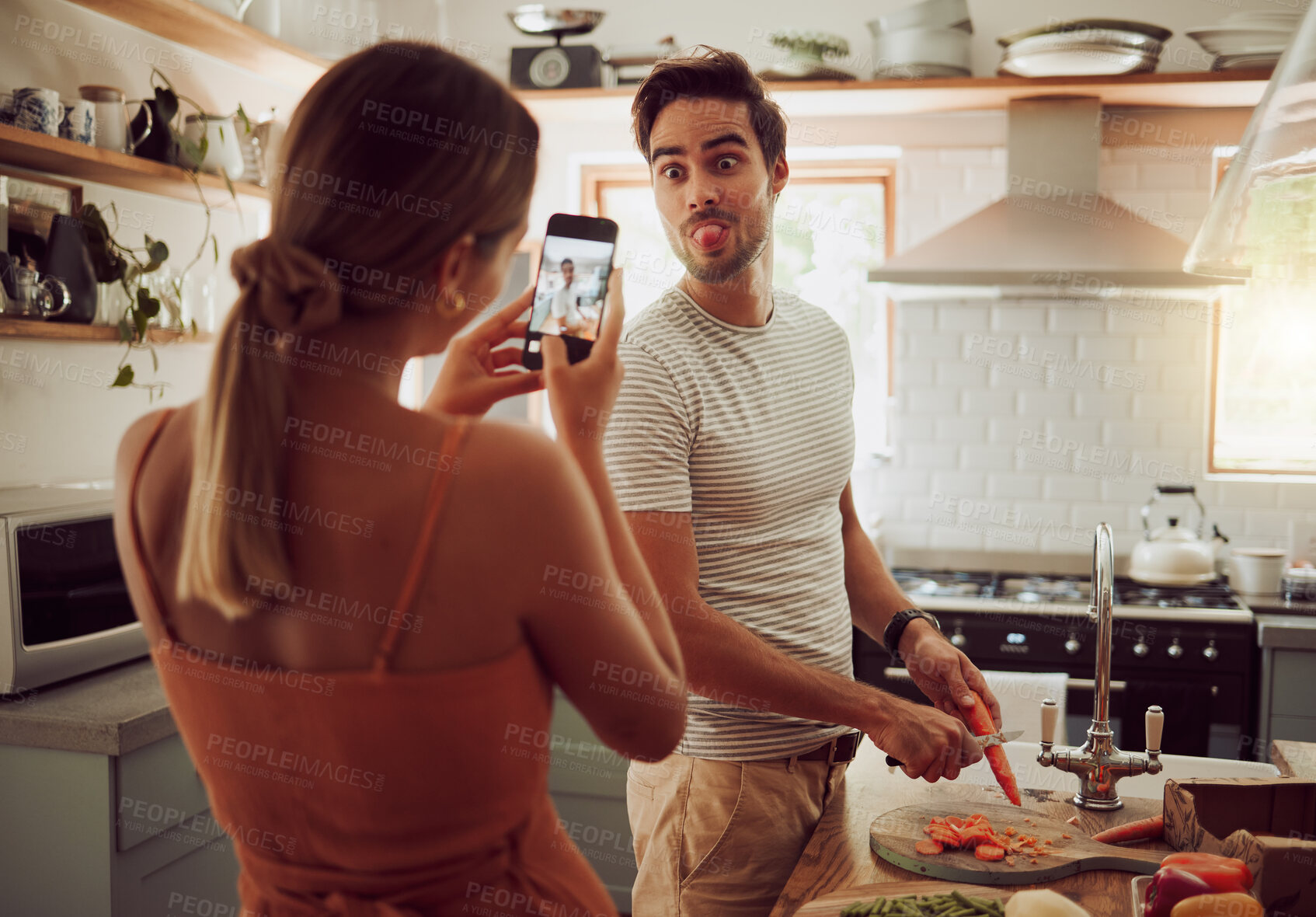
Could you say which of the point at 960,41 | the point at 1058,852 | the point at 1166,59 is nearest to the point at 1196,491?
the point at 1166,59

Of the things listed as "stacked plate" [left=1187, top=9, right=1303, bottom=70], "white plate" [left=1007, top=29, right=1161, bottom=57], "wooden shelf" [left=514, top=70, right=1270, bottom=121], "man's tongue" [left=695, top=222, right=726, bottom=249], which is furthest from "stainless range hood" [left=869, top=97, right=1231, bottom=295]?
"man's tongue" [left=695, top=222, right=726, bottom=249]

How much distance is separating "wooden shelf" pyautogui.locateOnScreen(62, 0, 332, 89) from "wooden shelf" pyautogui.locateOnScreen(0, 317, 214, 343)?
2.20ft

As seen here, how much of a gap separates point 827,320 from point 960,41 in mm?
1864

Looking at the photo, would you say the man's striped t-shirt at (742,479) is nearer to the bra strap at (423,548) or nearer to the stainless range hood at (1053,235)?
the bra strap at (423,548)

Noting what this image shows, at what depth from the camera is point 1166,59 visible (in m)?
3.38

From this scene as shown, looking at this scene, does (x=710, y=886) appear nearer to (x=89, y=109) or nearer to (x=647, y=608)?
(x=647, y=608)

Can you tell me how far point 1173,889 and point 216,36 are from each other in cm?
259

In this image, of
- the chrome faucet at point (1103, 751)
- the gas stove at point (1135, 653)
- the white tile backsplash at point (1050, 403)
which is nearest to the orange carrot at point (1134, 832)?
the chrome faucet at point (1103, 751)

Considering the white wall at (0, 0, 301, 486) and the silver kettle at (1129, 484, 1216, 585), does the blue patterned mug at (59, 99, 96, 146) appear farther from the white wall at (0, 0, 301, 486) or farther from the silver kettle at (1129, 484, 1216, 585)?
the silver kettle at (1129, 484, 1216, 585)

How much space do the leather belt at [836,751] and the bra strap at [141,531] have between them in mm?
994

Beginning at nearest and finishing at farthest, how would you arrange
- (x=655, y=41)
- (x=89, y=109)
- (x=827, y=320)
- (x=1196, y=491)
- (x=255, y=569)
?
(x=255, y=569) → (x=827, y=320) → (x=89, y=109) → (x=1196, y=491) → (x=655, y=41)

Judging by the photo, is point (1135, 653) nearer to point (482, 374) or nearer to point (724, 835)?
point (724, 835)

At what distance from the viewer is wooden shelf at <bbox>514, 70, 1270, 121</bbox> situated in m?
3.03

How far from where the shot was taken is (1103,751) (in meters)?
1.46
